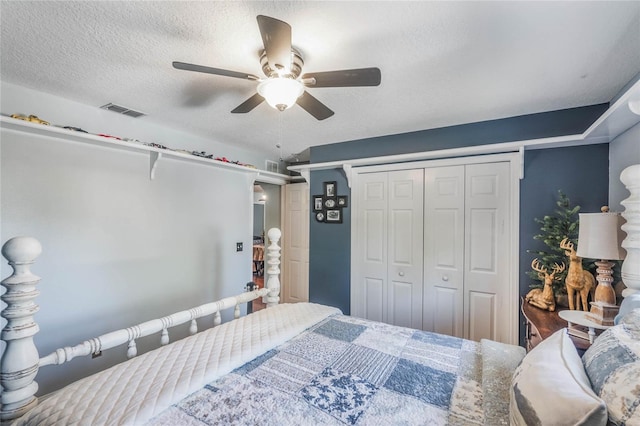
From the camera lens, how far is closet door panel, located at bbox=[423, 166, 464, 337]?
2.71 metres

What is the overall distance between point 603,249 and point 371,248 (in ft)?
6.29

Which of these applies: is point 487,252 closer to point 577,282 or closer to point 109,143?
point 577,282

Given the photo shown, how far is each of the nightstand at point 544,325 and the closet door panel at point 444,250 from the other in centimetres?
68

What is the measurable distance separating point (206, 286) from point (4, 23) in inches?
97.7

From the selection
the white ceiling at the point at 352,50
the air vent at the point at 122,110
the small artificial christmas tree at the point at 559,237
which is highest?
the white ceiling at the point at 352,50

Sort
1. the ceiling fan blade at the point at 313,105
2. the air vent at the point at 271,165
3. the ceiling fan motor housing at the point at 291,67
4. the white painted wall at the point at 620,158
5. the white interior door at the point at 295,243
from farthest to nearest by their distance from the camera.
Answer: the white interior door at the point at 295,243, the air vent at the point at 271,165, the white painted wall at the point at 620,158, the ceiling fan blade at the point at 313,105, the ceiling fan motor housing at the point at 291,67

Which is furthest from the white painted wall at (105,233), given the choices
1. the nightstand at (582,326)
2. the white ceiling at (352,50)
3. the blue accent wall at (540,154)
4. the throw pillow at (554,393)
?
the nightstand at (582,326)

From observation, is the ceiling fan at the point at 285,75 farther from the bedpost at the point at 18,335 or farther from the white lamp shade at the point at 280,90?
the bedpost at the point at 18,335

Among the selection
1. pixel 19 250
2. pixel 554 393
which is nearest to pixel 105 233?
pixel 19 250

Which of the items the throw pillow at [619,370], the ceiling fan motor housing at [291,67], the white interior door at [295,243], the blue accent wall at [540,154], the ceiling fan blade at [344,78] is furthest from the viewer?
the white interior door at [295,243]

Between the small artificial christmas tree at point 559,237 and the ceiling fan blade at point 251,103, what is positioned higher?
the ceiling fan blade at point 251,103

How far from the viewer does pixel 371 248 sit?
3180 mm

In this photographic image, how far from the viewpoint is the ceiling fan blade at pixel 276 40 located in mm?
1092

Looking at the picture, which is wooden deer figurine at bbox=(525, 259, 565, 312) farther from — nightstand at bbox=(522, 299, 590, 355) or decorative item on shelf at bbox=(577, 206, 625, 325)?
decorative item on shelf at bbox=(577, 206, 625, 325)
